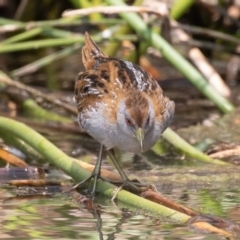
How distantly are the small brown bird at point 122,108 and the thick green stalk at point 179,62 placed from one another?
1233 mm

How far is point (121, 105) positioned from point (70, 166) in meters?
0.40

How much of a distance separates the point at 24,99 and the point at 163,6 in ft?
4.10

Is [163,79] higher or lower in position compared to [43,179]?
higher

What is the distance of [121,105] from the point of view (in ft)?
14.1

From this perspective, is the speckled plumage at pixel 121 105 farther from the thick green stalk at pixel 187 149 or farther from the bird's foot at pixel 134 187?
the thick green stalk at pixel 187 149

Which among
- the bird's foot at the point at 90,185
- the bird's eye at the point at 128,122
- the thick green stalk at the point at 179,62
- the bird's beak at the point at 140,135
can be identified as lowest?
the bird's foot at the point at 90,185

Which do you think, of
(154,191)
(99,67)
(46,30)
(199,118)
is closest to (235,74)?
(199,118)

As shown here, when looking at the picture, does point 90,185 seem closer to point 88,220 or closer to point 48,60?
point 88,220

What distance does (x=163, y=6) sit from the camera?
6.36 m

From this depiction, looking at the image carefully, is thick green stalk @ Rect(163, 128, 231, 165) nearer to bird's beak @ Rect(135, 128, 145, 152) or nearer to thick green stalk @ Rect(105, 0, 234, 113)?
bird's beak @ Rect(135, 128, 145, 152)

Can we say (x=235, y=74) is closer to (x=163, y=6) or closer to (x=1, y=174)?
(x=163, y=6)

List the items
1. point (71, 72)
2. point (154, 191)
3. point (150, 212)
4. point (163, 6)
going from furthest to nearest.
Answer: point (71, 72) → point (163, 6) → point (154, 191) → point (150, 212)

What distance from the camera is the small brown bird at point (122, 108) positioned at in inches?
167

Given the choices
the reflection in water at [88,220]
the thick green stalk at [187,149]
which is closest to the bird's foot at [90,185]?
the reflection in water at [88,220]
